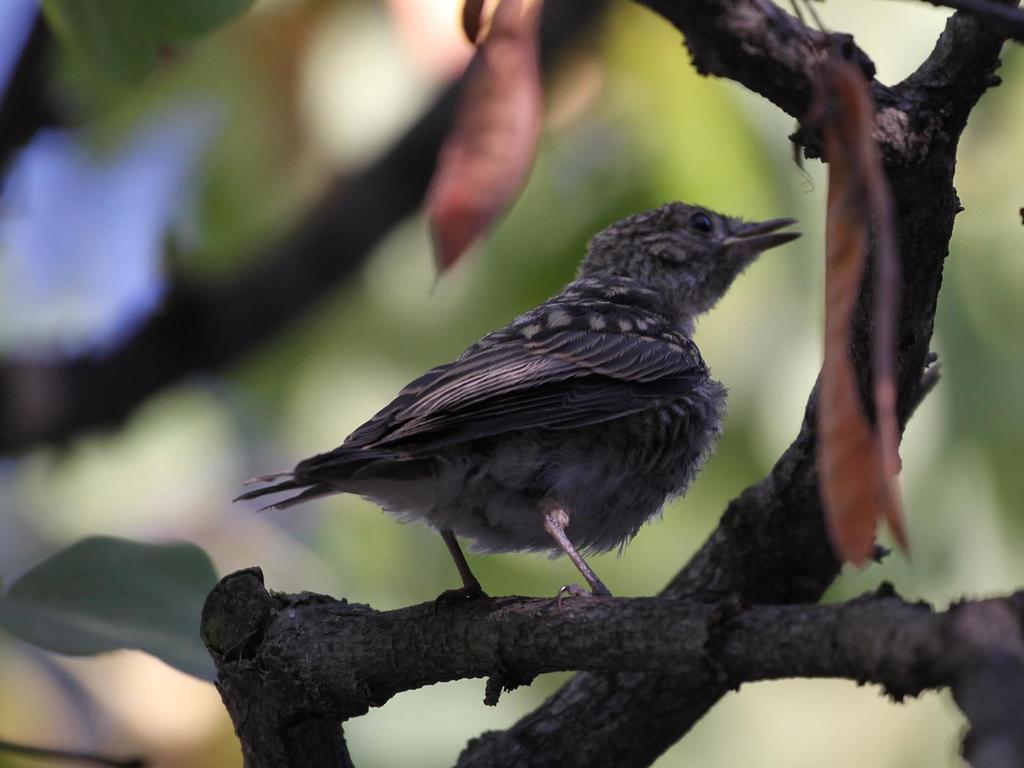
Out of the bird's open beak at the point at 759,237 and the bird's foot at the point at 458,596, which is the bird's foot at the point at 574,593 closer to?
the bird's foot at the point at 458,596

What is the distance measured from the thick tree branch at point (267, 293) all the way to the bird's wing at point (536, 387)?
2.04 meters

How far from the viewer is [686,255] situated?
5539 mm

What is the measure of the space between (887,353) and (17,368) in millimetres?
5000

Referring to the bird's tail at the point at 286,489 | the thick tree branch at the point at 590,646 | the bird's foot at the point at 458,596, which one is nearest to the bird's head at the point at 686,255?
the thick tree branch at the point at 590,646

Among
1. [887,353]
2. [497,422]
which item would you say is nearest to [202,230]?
[497,422]

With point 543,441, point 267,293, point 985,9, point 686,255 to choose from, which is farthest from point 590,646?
point 267,293

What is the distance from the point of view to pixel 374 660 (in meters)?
3.23

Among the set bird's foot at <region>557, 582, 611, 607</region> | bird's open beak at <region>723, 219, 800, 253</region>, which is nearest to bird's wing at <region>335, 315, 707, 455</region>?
bird's foot at <region>557, 582, 611, 607</region>

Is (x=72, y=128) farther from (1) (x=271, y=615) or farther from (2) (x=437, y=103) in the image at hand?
(1) (x=271, y=615)

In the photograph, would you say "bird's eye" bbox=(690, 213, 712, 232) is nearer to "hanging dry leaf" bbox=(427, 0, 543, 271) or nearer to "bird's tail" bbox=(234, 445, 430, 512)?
"bird's tail" bbox=(234, 445, 430, 512)

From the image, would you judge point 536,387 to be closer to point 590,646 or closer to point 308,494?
point 308,494

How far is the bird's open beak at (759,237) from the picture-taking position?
518cm

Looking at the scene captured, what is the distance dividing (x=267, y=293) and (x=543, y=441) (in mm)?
2720

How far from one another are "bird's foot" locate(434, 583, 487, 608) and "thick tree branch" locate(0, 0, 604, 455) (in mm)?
3087
